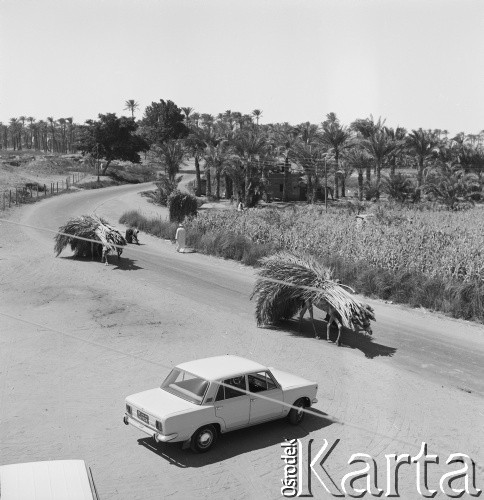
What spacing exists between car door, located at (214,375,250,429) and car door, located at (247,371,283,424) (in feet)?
0.51

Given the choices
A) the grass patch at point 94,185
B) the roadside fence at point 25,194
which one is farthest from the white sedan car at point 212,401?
the grass patch at point 94,185

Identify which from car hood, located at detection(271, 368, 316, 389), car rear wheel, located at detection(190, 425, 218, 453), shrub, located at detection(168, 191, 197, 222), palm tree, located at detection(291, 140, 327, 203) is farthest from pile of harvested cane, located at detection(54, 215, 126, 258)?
palm tree, located at detection(291, 140, 327, 203)

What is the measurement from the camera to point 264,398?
12.9 metres

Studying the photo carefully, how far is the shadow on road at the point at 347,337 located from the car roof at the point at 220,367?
5.79 m

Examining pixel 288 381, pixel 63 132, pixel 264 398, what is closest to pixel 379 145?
pixel 288 381

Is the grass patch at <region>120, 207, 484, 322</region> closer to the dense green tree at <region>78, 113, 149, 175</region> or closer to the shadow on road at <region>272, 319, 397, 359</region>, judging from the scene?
the shadow on road at <region>272, 319, 397, 359</region>

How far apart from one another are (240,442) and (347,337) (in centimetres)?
803

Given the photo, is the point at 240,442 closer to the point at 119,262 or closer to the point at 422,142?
the point at 119,262

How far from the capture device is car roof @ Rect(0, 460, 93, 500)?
8.73 metres

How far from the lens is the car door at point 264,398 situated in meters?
13.0

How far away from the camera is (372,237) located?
30.1 metres

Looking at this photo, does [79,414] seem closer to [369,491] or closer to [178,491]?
[178,491]

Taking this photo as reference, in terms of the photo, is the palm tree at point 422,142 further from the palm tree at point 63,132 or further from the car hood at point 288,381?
the palm tree at point 63,132

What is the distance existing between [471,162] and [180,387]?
238 feet
